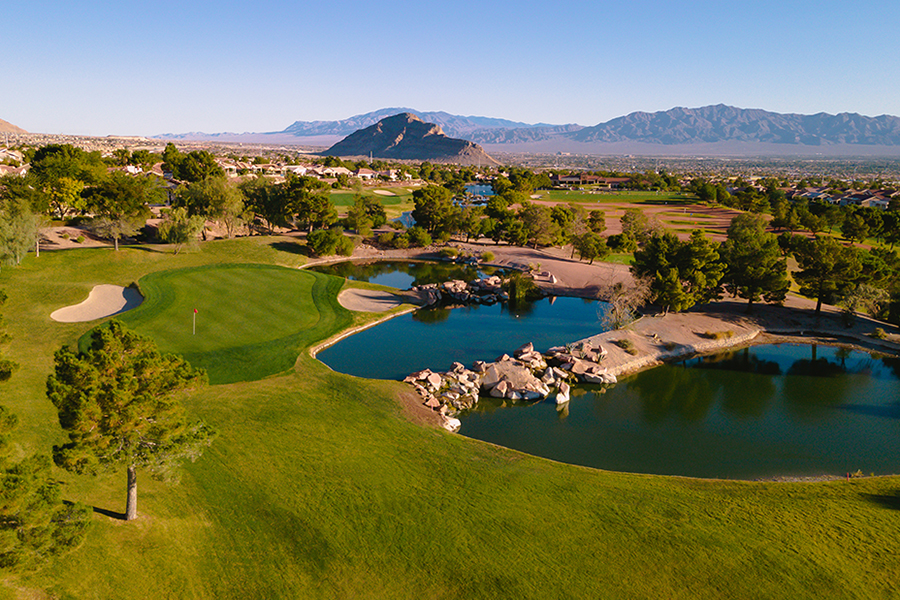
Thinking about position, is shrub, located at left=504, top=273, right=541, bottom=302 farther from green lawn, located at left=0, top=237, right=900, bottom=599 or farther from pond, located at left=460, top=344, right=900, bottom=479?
green lawn, located at left=0, top=237, right=900, bottom=599

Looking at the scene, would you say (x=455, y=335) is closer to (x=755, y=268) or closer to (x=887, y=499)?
(x=755, y=268)

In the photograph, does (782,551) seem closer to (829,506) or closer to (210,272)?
(829,506)

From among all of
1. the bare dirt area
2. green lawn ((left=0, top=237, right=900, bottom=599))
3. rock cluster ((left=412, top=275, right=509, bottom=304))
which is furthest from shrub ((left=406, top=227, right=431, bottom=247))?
green lawn ((left=0, top=237, right=900, bottom=599))

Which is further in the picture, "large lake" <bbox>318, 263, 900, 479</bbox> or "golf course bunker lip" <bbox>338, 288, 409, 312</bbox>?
"golf course bunker lip" <bbox>338, 288, 409, 312</bbox>

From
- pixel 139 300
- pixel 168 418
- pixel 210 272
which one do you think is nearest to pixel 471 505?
pixel 168 418

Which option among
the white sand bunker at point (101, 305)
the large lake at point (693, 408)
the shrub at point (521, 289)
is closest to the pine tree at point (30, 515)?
the large lake at point (693, 408)
